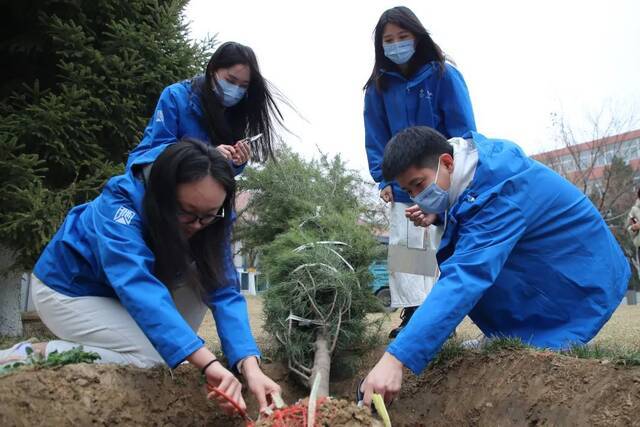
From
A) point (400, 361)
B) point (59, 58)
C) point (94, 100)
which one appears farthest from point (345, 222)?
point (59, 58)

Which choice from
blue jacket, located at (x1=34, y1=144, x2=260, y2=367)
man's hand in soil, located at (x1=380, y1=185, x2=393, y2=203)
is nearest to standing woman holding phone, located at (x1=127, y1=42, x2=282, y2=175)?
blue jacket, located at (x1=34, y1=144, x2=260, y2=367)

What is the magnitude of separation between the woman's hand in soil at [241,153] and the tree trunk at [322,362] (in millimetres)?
1205

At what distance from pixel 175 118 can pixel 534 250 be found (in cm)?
230

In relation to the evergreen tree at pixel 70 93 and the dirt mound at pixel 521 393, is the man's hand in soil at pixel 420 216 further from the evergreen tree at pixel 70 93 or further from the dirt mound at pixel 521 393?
the evergreen tree at pixel 70 93

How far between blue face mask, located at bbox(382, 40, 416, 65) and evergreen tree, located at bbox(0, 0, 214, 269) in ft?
9.80

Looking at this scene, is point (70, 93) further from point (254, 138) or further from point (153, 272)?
point (153, 272)

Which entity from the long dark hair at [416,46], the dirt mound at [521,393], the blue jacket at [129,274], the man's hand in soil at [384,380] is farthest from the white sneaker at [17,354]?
the long dark hair at [416,46]

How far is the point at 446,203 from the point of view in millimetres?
2926

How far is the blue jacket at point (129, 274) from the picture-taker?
2480 millimetres

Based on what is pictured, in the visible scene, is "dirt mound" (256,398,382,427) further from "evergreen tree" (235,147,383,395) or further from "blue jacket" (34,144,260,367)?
"evergreen tree" (235,147,383,395)

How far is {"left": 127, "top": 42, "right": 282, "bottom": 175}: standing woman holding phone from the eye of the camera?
11.7 ft

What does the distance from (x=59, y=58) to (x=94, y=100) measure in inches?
34.7

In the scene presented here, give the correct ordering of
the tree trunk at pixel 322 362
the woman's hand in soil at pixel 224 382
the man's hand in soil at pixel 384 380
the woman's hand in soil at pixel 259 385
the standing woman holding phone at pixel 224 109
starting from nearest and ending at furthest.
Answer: the man's hand in soil at pixel 384 380
the woman's hand in soil at pixel 224 382
the woman's hand in soil at pixel 259 385
the tree trunk at pixel 322 362
the standing woman holding phone at pixel 224 109

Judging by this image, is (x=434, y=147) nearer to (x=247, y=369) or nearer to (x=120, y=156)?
(x=247, y=369)
